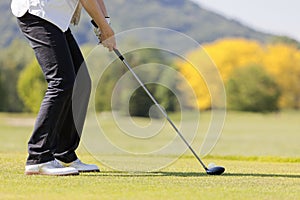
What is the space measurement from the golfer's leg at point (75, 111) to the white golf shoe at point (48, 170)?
18.6 inches

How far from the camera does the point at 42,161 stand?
17.8 feet

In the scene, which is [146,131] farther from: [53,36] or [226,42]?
[226,42]

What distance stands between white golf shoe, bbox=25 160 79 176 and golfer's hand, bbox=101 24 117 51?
3.41 feet

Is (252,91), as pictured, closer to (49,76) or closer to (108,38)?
(108,38)

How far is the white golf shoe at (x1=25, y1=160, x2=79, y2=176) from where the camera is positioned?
17.5 feet

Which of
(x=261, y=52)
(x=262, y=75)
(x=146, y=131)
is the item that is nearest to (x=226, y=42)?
(x=261, y=52)

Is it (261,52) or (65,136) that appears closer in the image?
(65,136)

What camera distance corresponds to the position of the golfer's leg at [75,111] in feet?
18.9

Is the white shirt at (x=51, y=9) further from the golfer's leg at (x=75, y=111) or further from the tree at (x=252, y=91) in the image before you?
the tree at (x=252, y=91)

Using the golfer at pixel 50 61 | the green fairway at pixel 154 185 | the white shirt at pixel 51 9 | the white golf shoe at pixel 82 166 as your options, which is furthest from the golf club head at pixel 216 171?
Answer: the white shirt at pixel 51 9

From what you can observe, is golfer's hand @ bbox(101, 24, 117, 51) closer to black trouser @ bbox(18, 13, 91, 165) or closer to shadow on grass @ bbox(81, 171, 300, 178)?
black trouser @ bbox(18, 13, 91, 165)

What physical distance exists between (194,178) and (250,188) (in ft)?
2.27

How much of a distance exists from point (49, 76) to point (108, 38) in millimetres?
605

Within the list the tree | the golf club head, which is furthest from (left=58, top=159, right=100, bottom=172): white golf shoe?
the tree
